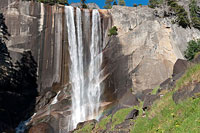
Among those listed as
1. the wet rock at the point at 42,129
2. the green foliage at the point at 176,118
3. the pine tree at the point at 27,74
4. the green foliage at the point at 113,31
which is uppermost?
the green foliage at the point at 113,31

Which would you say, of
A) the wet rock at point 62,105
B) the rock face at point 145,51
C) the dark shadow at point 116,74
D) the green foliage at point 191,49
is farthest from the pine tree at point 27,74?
the green foliage at point 191,49

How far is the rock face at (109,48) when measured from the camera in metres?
27.4

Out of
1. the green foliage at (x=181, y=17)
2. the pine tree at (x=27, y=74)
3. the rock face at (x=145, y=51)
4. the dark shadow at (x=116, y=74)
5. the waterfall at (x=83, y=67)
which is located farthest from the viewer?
the green foliage at (x=181, y=17)

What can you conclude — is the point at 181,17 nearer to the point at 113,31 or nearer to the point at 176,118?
the point at 113,31

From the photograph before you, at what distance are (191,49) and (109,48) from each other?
35.2ft

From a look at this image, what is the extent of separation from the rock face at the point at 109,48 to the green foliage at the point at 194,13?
4.48 ft

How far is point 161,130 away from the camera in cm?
714

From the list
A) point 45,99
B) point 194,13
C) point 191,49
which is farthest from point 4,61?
point 194,13

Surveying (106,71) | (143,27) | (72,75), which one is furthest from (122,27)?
(72,75)

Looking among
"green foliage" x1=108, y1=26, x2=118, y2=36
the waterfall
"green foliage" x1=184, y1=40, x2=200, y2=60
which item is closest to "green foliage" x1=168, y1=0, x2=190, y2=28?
"green foliage" x1=184, y1=40, x2=200, y2=60

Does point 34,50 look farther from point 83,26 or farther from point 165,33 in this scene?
point 165,33

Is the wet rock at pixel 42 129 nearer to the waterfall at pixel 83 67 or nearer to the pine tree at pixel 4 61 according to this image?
the waterfall at pixel 83 67

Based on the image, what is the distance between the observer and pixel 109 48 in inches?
1191

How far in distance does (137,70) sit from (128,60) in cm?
190
